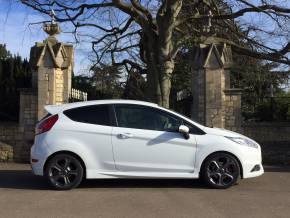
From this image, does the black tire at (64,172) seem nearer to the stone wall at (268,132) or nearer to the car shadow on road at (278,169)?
the car shadow on road at (278,169)

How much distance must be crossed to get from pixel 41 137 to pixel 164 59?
23.0 feet

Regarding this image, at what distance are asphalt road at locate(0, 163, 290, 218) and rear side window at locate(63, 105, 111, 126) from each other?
1.21 meters

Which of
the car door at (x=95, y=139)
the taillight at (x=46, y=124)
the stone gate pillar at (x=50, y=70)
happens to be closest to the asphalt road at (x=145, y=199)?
the car door at (x=95, y=139)

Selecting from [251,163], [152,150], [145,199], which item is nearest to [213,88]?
[251,163]

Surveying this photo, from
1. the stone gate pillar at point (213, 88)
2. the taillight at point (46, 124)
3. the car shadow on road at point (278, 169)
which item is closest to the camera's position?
the taillight at point (46, 124)

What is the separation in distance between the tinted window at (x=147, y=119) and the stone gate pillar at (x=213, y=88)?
542 centimetres

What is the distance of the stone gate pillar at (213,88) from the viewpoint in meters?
15.3

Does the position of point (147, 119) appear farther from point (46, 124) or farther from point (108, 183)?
point (46, 124)

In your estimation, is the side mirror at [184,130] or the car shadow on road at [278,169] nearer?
the side mirror at [184,130]

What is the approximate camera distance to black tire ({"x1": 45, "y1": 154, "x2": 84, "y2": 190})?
9.75 meters

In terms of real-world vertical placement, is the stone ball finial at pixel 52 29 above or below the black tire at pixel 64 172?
above

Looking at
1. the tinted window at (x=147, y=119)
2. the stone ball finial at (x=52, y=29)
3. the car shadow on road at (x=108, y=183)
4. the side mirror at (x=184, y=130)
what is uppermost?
the stone ball finial at (x=52, y=29)

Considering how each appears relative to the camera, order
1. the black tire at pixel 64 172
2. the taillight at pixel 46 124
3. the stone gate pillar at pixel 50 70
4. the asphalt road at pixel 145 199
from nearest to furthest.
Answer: the asphalt road at pixel 145 199
the black tire at pixel 64 172
the taillight at pixel 46 124
the stone gate pillar at pixel 50 70

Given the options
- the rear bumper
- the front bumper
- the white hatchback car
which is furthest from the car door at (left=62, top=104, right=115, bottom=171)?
the front bumper
